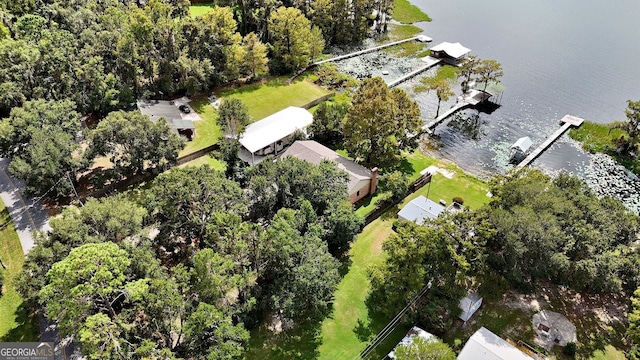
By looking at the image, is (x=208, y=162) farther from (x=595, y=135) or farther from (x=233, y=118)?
(x=595, y=135)

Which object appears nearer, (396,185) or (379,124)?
(396,185)

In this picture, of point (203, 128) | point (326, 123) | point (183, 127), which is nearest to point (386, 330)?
point (326, 123)

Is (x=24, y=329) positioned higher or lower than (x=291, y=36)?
lower

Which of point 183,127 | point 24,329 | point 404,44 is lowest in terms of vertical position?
point 24,329

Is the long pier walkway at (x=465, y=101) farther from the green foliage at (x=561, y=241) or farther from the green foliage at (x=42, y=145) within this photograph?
the green foliage at (x=42, y=145)

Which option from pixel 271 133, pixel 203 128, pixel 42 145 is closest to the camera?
pixel 42 145

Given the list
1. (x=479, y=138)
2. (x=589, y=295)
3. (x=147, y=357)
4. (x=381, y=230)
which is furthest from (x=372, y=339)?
(x=479, y=138)

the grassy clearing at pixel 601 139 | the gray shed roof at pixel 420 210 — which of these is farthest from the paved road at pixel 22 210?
the grassy clearing at pixel 601 139

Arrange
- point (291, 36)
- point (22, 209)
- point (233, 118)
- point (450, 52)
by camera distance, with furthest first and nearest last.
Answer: point (450, 52)
point (291, 36)
point (233, 118)
point (22, 209)
